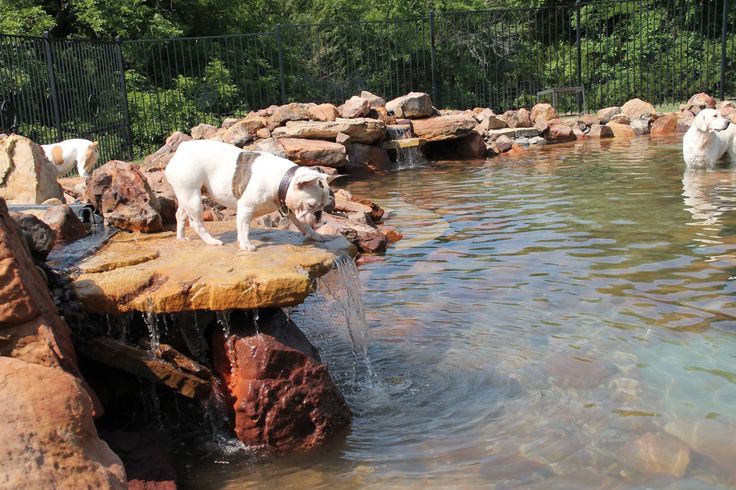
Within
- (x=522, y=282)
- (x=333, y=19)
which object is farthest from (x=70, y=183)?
(x=333, y=19)

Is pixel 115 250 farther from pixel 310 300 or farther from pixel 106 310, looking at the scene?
pixel 310 300

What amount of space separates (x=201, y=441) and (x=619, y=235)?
5302 mm

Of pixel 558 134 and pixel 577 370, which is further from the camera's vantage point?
pixel 558 134

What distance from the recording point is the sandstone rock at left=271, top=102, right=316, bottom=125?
15.5m

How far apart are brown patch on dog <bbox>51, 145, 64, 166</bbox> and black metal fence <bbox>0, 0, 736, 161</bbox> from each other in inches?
190

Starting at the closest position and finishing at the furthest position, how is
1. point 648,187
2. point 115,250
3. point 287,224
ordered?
1. point 115,250
2. point 287,224
3. point 648,187

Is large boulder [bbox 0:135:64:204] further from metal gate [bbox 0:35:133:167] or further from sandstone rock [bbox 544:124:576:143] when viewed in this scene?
sandstone rock [bbox 544:124:576:143]

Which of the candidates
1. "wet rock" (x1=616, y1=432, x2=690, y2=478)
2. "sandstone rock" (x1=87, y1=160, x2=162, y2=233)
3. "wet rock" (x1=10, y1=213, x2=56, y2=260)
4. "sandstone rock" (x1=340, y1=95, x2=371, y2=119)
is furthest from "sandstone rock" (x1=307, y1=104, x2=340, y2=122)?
"wet rock" (x1=616, y1=432, x2=690, y2=478)

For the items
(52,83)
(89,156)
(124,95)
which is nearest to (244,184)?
(89,156)

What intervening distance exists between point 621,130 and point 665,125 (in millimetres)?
1061

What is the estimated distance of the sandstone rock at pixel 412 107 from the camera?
659 inches

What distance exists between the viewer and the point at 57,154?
1218 cm

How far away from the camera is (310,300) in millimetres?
6910

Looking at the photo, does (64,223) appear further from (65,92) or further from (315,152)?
(65,92)
